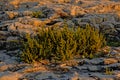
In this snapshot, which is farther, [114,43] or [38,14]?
[38,14]

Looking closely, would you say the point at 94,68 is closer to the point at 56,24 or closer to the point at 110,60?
the point at 110,60

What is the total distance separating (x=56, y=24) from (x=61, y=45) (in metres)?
2.24

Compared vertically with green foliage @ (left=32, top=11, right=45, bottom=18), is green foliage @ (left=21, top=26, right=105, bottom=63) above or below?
below

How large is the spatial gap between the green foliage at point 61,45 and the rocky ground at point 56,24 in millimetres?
198

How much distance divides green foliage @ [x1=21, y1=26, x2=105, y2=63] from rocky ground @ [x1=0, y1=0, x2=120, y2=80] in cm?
20

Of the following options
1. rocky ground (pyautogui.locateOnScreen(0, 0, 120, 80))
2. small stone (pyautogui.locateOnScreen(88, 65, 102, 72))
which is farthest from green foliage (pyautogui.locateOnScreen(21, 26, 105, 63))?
small stone (pyautogui.locateOnScreen(88, 65, 102, 72))

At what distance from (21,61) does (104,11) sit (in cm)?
451

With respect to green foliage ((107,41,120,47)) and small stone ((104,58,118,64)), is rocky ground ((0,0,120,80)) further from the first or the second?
green foliage ((107,41,120,47))

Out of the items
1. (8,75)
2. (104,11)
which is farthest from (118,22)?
(8,75)

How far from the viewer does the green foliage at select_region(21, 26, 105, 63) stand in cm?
759

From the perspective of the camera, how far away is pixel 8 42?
886 cm

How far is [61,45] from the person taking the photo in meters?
7.62

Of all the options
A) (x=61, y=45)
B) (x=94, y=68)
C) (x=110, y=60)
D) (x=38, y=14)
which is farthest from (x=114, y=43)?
(x=38, y=14)

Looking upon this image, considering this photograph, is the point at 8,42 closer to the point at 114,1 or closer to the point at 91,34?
the point at 91,34
